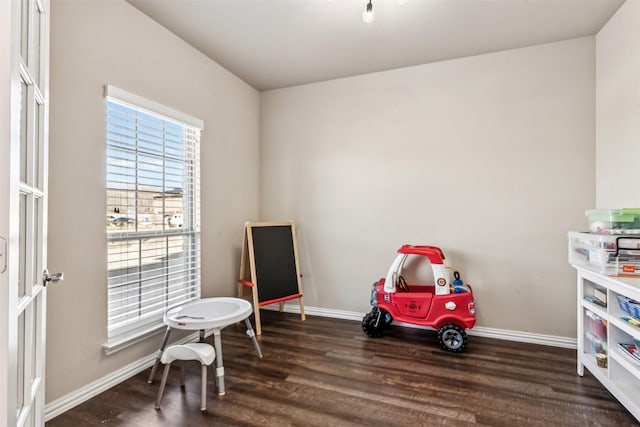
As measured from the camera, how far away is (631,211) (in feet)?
6.13

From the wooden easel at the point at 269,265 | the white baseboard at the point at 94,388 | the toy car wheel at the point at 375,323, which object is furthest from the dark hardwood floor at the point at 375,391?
the wooden easel at the point at 269,265

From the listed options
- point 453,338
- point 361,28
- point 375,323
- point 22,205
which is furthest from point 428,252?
point 22,205

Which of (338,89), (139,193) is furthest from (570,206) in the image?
(139,193)

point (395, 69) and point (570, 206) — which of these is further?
point (395, 69)

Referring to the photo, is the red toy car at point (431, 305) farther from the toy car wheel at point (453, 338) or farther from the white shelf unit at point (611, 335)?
the white shelf unit at point (611, 335)

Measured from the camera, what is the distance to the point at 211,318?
2.17 m

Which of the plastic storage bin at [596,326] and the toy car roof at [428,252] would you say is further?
the toy car roof at [428,252]

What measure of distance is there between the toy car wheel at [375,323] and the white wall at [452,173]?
40cm

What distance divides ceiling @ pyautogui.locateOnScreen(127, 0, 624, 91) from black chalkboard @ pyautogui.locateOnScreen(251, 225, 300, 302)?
1.72 meters

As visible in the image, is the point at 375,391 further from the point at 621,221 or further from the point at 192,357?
the point at 621,221

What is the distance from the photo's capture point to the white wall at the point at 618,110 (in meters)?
2.12

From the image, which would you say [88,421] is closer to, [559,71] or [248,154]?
[248,154]

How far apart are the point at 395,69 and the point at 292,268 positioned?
2.34 metres

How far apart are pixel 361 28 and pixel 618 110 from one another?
200 cm
